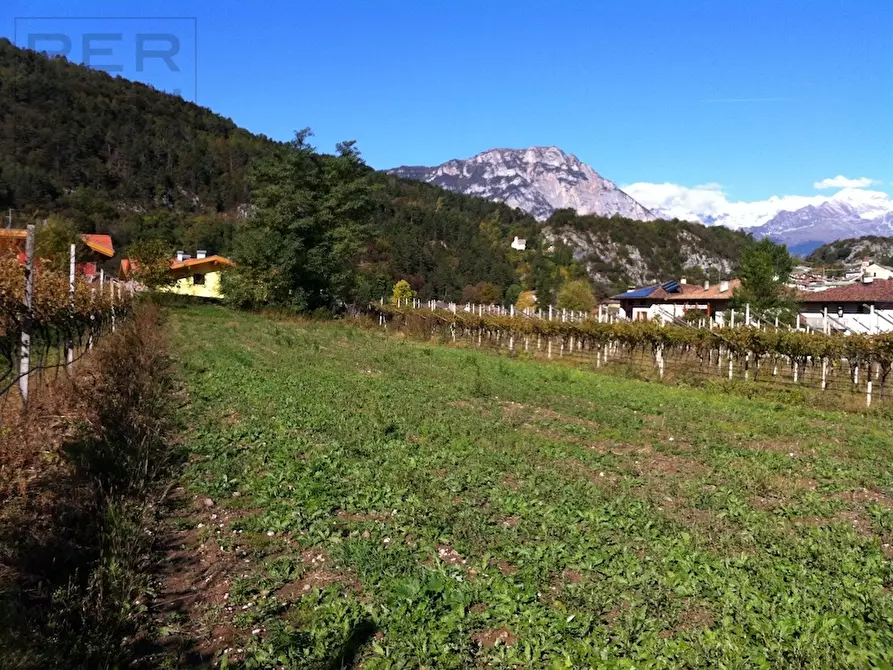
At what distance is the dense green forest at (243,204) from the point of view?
46156 mm

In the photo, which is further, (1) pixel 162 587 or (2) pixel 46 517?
(2) pixel 46 517

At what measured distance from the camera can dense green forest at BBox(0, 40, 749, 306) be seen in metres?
46.2

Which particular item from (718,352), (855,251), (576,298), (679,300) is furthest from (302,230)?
(855,251)

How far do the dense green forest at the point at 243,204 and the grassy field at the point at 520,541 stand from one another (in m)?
35.9

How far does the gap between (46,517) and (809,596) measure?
552 centimetres

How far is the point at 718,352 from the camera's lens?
26141 mm

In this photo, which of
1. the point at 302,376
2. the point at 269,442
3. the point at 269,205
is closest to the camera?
the point at 269,442

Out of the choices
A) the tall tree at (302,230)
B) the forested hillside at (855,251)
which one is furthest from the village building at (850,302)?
the forested hillside at (855,251)

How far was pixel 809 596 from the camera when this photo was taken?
408cm

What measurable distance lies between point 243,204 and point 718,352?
10303cm

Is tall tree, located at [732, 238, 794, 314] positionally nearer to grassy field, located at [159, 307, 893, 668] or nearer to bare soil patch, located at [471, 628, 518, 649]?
grassy field, located at [159, 307, 893, 668]

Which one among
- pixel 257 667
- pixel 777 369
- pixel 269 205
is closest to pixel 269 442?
pixel 257 667

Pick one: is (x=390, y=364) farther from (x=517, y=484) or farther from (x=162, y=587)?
(x=162, y=587)

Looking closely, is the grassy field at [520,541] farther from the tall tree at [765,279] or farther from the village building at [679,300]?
the village building at [679,300]
